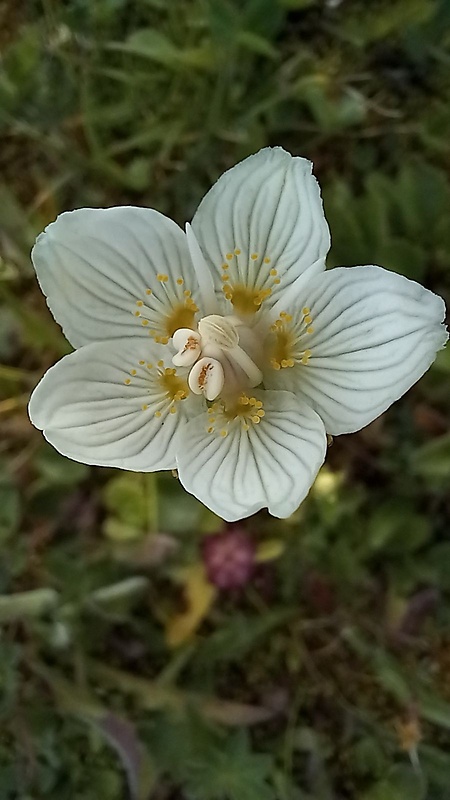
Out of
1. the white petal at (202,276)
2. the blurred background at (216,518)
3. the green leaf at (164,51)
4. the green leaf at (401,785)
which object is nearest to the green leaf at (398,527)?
the blurred background at (216,518)

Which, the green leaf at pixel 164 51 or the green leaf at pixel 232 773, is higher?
the green leaf at pixel 164 51

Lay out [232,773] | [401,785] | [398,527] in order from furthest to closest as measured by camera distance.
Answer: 1. [398,527]
2. [401,785]
3. [232,773]

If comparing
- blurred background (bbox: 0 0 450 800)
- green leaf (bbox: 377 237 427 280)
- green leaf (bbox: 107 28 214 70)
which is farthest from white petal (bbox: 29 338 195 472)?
green leaf (bbox: 107 28 214 70)

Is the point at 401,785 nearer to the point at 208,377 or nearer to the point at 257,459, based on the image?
the point at 257,459

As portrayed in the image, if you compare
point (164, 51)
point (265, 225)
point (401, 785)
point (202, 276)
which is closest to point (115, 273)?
point (202, 276)

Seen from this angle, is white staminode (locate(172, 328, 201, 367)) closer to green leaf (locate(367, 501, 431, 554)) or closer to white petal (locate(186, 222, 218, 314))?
white petal (locate(186, 222, 218, 314))

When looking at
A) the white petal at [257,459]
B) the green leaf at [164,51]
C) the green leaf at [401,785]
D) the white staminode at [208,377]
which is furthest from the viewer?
the green leaf at [164,51]

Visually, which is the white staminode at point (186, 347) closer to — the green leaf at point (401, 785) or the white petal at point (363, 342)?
the white petal at point (363, 342)
